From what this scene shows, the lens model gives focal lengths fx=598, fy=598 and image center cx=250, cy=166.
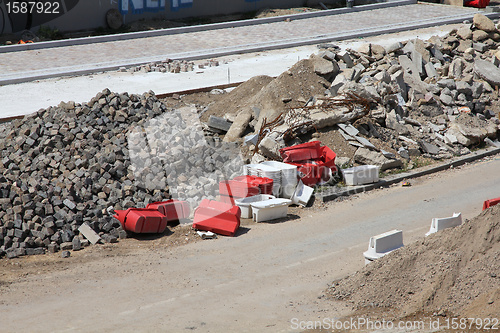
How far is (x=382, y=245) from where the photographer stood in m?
8.09

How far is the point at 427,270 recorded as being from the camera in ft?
23.7

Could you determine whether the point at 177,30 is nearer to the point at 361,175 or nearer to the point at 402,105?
the point at 402,105

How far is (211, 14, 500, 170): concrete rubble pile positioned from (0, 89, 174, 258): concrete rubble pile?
257cm

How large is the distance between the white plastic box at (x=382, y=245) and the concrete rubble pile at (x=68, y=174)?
399 centimetres

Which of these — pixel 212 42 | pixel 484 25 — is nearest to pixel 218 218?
pixel 484 25

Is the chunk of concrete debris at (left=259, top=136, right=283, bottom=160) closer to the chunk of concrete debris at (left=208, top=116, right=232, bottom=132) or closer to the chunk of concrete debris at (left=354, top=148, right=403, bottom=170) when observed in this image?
the chunk of concrete debris at (left=208, top=116, right=232, bottom=132)

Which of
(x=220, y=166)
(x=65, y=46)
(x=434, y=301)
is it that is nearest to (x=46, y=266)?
(x=220, y=166)

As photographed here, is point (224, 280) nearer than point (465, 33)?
Yes

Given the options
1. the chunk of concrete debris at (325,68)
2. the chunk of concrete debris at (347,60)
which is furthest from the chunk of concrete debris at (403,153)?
the chunk of concrete debris at (347,60)

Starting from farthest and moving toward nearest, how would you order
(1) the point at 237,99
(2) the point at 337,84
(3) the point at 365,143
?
1. (1) the point at 237,99
2. (2) the point at 337,84
3. (3) the point at 365,143

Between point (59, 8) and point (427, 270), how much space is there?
2012 cm

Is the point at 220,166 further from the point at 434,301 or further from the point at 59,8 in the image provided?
the point at 59,8

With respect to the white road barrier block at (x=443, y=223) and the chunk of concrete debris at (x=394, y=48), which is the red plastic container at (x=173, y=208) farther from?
the chunk of concrete debris at (x=394, y=48)

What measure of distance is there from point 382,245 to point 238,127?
17.7ft
